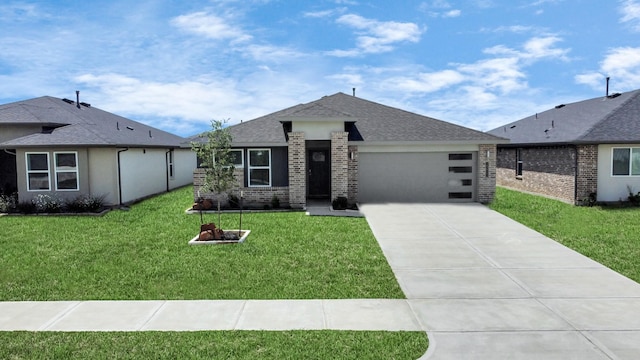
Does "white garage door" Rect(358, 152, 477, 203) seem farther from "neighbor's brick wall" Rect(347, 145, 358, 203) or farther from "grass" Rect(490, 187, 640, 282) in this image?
"grass" Rect(490, 187, 640, 282)

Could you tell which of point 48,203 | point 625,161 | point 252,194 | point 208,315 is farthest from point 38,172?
point 625,161

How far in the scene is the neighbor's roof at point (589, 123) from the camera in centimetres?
1761

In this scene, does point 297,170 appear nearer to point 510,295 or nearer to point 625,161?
point 510,295

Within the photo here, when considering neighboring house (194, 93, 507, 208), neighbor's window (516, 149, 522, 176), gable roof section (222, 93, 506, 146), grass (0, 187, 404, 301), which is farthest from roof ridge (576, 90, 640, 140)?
grass (0, 187, 404, 301)

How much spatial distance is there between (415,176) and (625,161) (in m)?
8.29

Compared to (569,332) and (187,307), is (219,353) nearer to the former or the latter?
(187,307)

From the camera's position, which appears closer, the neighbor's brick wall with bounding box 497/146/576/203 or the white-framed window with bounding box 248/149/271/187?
the white-framed window with bounding box 248/149/271/187

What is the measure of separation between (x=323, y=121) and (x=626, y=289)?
11354 mm

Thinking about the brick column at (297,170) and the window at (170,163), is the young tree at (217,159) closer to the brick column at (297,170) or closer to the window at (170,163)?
the brick column at (297,170)

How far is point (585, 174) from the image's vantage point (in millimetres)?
17797

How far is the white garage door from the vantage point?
1878 centimetres

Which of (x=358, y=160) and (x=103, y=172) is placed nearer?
(x=103, y=172)

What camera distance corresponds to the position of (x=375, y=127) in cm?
1967

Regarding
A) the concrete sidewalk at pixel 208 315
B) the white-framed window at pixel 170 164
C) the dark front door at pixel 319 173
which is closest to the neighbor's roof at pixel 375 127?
the dark front door at pixel 319 173
